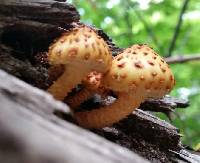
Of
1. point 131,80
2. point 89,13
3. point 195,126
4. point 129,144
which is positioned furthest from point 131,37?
point 131,80

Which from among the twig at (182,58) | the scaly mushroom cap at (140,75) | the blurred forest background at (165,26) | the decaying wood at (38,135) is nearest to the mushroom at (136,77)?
the scaly mushroom cap at (140,75)

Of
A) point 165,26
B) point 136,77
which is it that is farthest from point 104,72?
point 165,26

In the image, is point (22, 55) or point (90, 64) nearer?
point (90, 64)

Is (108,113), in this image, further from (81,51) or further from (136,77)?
(81,51)

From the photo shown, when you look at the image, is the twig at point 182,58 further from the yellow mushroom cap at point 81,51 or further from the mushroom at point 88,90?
the yellow mushroom cap at point 81,51

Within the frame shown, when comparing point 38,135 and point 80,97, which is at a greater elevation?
point 80,97

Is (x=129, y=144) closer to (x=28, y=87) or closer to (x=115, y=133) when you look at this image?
(x=115, y=133)

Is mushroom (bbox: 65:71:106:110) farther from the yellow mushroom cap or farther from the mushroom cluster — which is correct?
the yellow mushroom cap
